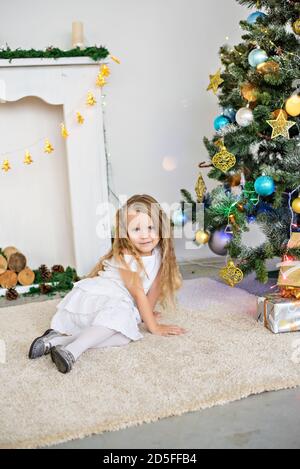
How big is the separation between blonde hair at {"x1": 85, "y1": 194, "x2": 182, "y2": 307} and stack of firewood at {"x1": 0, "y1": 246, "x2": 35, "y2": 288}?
1.05 metres

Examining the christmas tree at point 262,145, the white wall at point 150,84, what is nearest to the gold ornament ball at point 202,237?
the christmas tree at point 262,145

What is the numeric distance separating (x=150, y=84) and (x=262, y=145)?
1.27 metres

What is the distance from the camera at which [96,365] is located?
Result: 6.07 feet

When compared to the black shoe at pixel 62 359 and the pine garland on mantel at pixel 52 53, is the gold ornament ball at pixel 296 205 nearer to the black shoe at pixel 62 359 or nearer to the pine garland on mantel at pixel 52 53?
the black shoe at pixel 62 359

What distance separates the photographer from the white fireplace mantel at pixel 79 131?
10.1 feet

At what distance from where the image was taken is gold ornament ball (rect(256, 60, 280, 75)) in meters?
2.38

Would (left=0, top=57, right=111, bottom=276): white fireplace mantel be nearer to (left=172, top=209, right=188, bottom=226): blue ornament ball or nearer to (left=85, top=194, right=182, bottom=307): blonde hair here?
(left=172, top=209, right=188, bottom=226): blue ornament ball

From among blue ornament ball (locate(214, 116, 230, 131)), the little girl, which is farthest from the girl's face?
blue ornament ball (locate(214, 116, 230, 131))

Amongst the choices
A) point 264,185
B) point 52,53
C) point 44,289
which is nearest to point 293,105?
point 264,185

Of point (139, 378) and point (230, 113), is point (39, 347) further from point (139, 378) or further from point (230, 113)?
point (230, 113)

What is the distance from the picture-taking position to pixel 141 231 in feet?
7.25

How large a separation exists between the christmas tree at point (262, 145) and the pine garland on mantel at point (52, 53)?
83cm

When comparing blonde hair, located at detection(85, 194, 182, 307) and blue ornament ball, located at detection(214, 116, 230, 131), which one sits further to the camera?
blue ornament ball, located at detection(214, 116, 230, 131)
